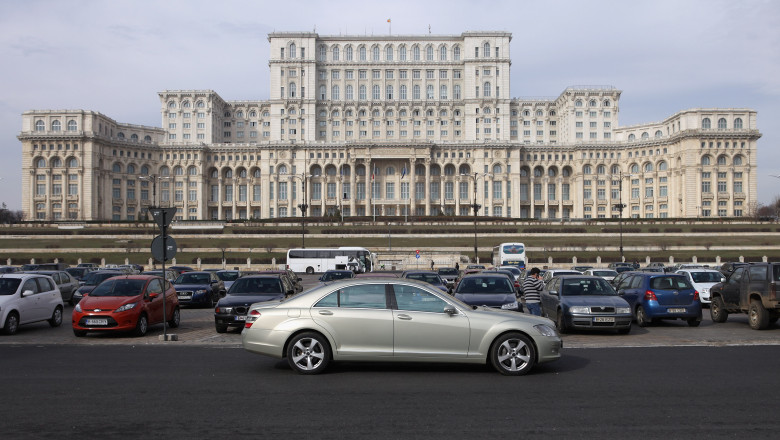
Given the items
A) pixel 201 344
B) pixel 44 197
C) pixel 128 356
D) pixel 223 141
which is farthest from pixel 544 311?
pixel 223 141

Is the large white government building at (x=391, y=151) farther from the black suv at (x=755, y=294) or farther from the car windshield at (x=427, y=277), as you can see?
the black suv at (x=755, y=294)

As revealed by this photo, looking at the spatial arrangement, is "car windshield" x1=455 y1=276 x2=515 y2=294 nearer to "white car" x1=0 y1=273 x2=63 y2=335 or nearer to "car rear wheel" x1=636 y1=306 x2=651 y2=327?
"car rear wheel" x1=636 y1=306 x2=651 y2=327

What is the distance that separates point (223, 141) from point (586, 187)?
254 feet

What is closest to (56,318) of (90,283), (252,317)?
(90,283)

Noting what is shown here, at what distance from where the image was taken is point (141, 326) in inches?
703

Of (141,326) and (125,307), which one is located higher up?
(125,307)

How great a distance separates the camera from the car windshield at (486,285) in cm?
1970

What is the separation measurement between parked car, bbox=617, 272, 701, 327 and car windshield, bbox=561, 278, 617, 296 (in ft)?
6.40

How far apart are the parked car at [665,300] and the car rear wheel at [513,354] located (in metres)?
10.4

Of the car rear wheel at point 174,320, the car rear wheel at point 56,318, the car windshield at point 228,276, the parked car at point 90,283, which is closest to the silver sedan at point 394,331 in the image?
the car rear wheel at point 174,320

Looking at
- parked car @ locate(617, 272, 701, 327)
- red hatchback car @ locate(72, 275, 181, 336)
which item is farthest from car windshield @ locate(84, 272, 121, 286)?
parked car @ locate(617, 272, 701, 327)

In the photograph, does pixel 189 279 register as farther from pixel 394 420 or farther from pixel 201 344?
pixel 394 420

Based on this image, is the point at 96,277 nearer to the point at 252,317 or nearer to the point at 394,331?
the point at 252,317

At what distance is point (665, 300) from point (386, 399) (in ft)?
45.3
